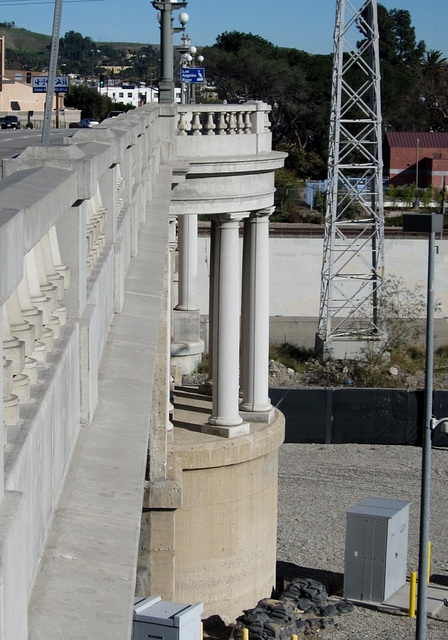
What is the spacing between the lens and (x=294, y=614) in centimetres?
1780

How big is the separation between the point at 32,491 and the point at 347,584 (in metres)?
17.2

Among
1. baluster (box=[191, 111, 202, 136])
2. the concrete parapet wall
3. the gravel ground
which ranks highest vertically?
baluster (box=[191, 111, 202, 136])

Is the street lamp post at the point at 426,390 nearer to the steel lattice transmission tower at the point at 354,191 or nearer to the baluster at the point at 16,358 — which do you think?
the baluster at the point at 16,358

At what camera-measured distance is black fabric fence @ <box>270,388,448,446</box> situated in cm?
3002

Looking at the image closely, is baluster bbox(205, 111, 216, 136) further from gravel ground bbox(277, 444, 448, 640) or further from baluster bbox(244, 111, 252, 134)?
gravel ground bbox(277, 444, 448, 640)

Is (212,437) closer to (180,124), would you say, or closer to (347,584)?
(347,584)

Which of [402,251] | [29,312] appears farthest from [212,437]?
[402,251]

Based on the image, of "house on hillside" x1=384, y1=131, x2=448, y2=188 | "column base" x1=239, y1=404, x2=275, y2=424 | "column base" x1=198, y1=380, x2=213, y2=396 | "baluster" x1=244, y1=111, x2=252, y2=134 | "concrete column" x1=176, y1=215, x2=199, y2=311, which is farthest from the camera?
"house on hillside" x1=384, y1=131, x2=448, y2=188

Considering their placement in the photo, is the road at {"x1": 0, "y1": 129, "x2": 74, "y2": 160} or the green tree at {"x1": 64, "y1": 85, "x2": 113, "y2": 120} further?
the green tree at {"x1": 64, "y1": 85, "x2": 113, "y2": 120}

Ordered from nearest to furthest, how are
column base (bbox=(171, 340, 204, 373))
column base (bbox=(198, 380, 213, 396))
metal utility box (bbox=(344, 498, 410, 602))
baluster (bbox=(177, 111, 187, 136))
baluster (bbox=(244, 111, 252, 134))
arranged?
baluster (bbox=(177, 111, 187, 136))
baluster (bbox=(244, 111, 252, 134))
metal utility box (bbox=(344, 498, 410, 602))
column base (bbox=(198, 380, 213, 396))
column base (bbox=(171, 340, 204, 373))

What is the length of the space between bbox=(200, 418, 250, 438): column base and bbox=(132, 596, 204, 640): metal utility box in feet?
15.9

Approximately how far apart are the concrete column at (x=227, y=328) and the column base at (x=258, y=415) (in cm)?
62

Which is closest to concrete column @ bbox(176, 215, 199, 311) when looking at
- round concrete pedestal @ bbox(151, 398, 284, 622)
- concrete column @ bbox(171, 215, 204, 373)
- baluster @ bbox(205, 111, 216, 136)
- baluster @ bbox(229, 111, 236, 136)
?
concrete column @ bbox(171, 215, 204, 373)

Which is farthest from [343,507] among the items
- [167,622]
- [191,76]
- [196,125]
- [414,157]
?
[414,157]
